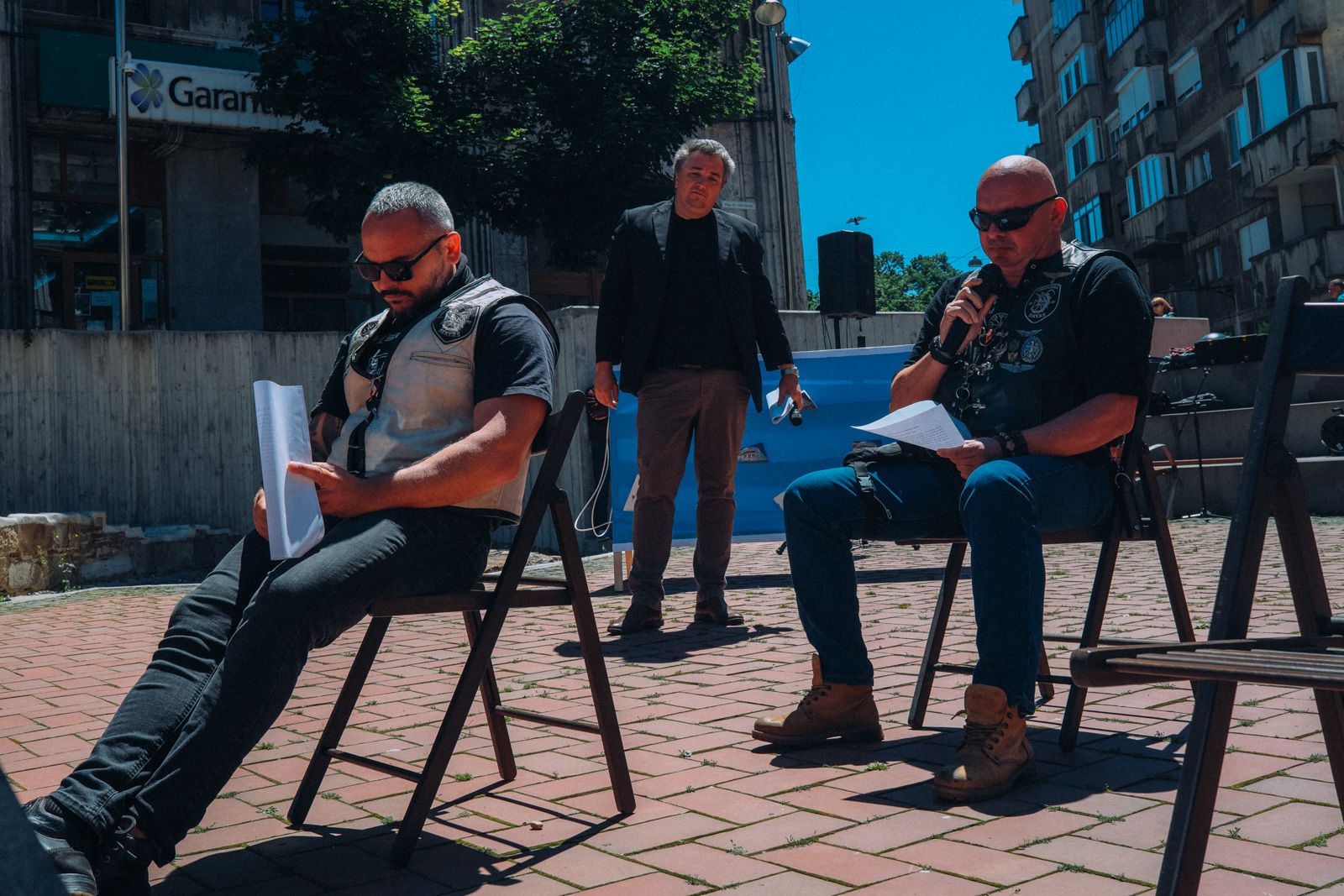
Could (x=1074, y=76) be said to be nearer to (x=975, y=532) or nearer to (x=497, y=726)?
(x=975, y=532)

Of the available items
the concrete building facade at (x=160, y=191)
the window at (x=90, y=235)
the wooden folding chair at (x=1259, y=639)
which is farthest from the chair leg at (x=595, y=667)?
the window at (x=90, y=235)

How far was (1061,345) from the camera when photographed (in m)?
3.27

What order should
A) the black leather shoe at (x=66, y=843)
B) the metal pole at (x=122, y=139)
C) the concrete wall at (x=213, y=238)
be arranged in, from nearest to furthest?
the black leather shoe at (x=66, y=843), the metal pole at (x=122, y=139), the concrete wall at (x=213, y=238)

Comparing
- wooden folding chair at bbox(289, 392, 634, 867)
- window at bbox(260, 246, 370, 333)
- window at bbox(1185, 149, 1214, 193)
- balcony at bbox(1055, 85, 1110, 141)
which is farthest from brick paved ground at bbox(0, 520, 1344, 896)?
balcony at bbox(1055, 85, 1110, 141)

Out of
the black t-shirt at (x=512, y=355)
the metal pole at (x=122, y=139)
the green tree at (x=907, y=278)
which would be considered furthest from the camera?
the green tree at (x=907, y=278)

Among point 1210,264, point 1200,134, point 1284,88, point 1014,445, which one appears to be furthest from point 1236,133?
point 1014,445

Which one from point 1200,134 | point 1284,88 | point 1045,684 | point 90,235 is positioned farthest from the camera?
point 1200,134

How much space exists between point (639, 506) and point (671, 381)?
2.17ft

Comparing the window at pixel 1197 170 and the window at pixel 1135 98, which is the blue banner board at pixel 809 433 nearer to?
the window at pixel 1197 170

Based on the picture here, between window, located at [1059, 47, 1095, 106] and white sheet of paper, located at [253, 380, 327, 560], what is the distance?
42757 millimetres

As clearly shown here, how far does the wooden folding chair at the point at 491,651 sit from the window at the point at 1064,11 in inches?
1706

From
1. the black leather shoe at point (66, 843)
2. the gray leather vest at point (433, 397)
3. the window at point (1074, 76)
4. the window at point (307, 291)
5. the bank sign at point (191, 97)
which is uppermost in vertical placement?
the window at point (1074, 76)

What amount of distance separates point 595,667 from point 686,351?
3002 millimetres

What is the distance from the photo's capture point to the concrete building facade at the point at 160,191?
62.6ft
